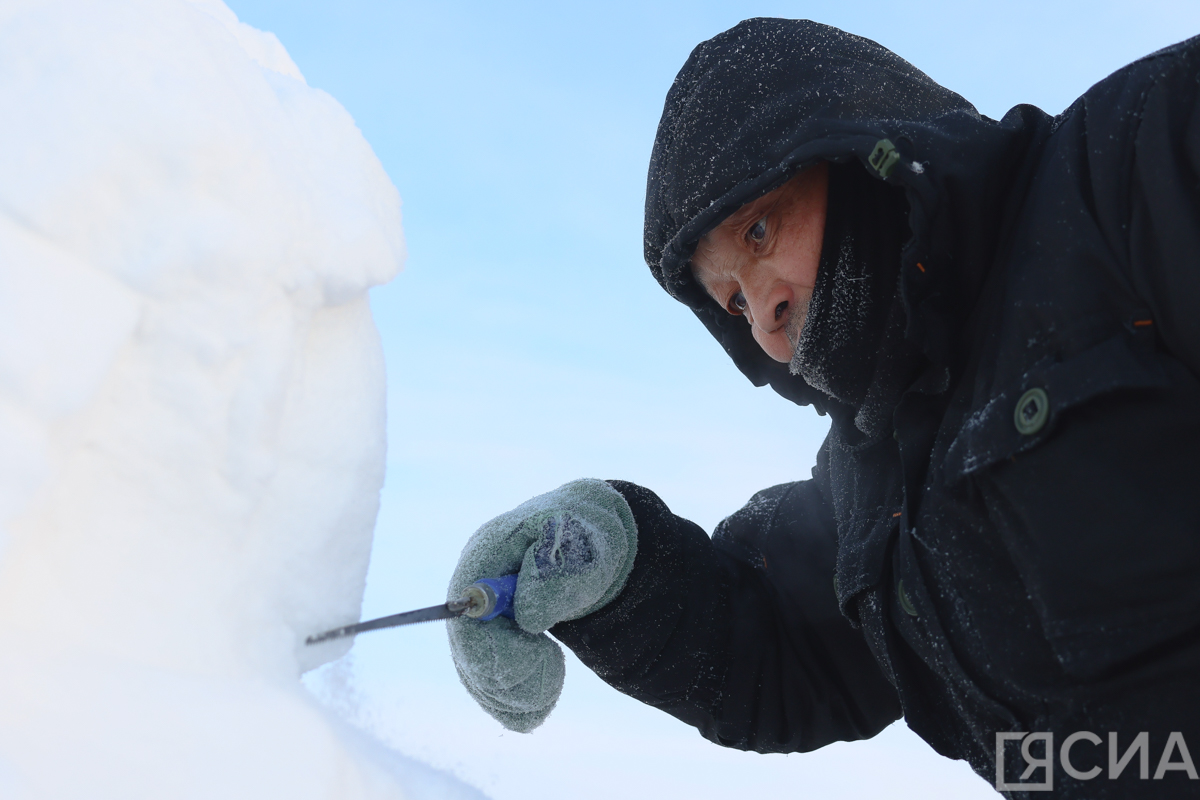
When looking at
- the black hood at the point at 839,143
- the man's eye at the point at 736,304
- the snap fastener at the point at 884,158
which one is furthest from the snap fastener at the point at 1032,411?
the man's eye at the point at 736,304

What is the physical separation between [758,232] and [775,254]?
0.06m

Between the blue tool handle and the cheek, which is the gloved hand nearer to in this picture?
the blue tool handle

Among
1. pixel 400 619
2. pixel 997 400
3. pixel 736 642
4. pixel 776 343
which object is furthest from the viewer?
pixel 736 642

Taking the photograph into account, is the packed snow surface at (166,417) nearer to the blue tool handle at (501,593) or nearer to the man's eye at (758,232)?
the blue tool handle at (501,593)

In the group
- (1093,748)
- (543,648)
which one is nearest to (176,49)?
(543,648)

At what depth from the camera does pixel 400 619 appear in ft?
4.76

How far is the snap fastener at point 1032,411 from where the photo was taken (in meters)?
1.22

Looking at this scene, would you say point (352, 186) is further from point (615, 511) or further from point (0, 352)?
point (615, 511)

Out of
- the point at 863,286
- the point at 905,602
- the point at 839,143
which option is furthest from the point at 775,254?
the point at 905,602

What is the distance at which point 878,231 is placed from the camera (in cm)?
156

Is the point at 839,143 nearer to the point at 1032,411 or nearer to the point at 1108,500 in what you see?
the point at 1032,411

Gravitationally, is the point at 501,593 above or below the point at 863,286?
below

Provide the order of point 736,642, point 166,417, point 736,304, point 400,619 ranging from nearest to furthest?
point 166,417, point 400,619, point 736,304, point 736,642

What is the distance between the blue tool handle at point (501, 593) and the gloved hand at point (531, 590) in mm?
25
